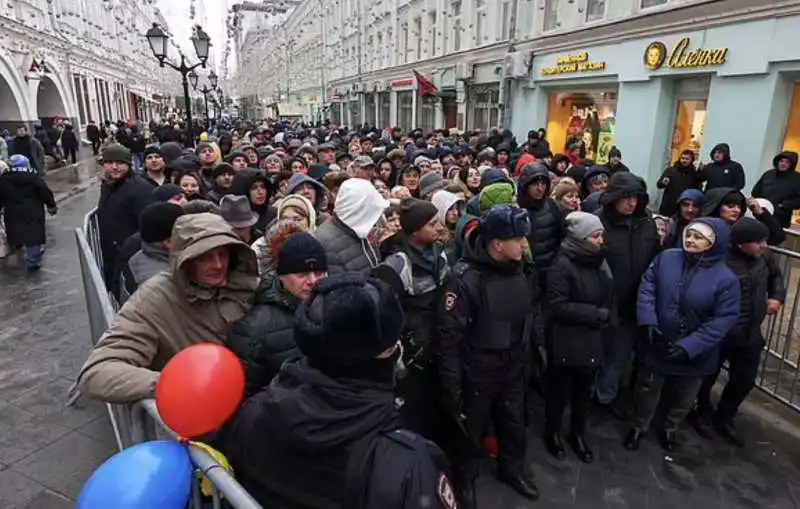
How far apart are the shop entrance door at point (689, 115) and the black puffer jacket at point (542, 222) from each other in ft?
22.6

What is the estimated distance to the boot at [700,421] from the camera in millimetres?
4008

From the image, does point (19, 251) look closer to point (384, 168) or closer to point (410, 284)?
point (384, 168)

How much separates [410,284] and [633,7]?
36.8 ft

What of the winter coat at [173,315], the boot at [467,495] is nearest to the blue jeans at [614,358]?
the boot at [467,495]

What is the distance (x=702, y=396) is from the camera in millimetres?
4148

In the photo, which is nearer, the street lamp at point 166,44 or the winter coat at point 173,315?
the winter coat at point 173,315

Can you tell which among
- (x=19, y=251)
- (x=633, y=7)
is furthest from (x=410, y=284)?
(x=633, y=7)

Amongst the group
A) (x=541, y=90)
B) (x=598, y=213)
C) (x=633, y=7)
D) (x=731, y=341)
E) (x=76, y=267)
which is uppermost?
(x=633, y=7)

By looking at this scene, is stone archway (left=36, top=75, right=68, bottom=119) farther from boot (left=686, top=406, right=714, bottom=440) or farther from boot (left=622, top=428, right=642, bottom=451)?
boot (left=686, top=406, right=714, bottom=440)

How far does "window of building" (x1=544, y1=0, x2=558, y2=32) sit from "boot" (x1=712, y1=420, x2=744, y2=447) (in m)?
13.2

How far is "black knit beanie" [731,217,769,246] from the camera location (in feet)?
11.6

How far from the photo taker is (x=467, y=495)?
318 cm

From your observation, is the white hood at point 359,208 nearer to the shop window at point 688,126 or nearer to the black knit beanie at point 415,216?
the black knit beanie at point 415,216

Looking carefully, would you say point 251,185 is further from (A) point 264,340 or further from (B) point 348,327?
(B) point 348,327
